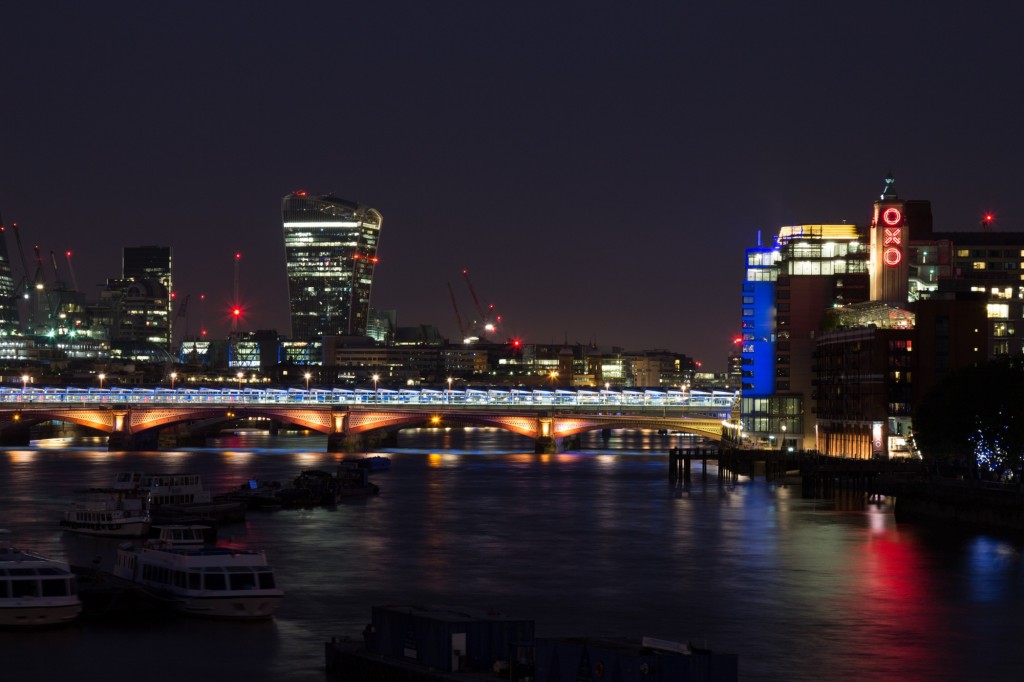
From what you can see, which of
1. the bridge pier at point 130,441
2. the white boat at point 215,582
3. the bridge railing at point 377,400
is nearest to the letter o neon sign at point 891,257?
the bridge railing at point 377,400

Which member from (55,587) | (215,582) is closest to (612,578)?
(215,582)

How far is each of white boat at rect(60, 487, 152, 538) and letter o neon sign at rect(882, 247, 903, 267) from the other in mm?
74584

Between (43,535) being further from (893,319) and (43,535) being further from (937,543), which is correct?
(893,319)

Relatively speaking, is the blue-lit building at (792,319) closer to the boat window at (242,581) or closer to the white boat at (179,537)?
the white boat at (179,537)

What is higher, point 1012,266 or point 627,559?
point 1012,266

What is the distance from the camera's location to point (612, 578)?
60344 mm

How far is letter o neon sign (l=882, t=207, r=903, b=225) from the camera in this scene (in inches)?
5236

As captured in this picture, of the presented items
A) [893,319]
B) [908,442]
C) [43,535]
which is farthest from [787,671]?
[893,319]

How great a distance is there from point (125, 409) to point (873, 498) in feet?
270

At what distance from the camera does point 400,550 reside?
68.6 m

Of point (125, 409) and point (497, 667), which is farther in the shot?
point (125, 409)

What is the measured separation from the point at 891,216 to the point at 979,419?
49.5m

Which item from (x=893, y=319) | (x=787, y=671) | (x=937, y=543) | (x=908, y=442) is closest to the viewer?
(x=787, y=671)

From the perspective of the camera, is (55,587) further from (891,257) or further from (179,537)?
(891,257)
